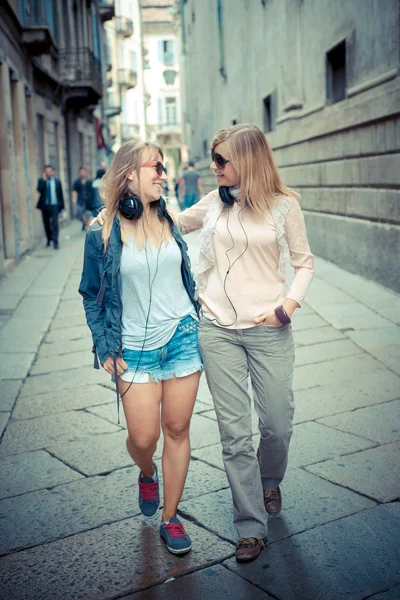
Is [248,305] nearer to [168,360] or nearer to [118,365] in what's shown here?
[168,360]

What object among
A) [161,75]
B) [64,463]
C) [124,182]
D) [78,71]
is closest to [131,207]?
[124,182]

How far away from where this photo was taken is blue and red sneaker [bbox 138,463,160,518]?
3.38 metres

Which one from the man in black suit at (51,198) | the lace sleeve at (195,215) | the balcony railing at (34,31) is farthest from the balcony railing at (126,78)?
the lace sleeve at (195,215)

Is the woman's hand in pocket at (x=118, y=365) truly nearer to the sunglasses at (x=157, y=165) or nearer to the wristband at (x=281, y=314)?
the wristband at (x=281, y=314)

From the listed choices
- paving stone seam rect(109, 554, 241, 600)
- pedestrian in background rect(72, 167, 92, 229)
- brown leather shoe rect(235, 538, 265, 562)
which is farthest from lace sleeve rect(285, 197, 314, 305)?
pedestrian in background rect(72, 167, 92, 229)

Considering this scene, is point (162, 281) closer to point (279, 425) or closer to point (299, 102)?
point (279, 425)

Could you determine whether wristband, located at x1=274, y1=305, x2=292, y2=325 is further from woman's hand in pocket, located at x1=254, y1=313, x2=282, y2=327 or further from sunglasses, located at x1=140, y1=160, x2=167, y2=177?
sunglasses, located at x1=140, y1=160, x2=167, y2=177

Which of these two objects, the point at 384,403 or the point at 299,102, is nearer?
the point at 384,403

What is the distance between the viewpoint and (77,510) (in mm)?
3611

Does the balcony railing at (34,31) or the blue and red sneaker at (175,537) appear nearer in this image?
the blue and red sneaker at (175,537)

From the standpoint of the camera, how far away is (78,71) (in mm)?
24531

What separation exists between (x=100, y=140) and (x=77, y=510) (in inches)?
1204

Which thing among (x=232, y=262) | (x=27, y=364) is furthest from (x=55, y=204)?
(x=232, y=262)

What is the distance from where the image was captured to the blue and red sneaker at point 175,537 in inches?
123
